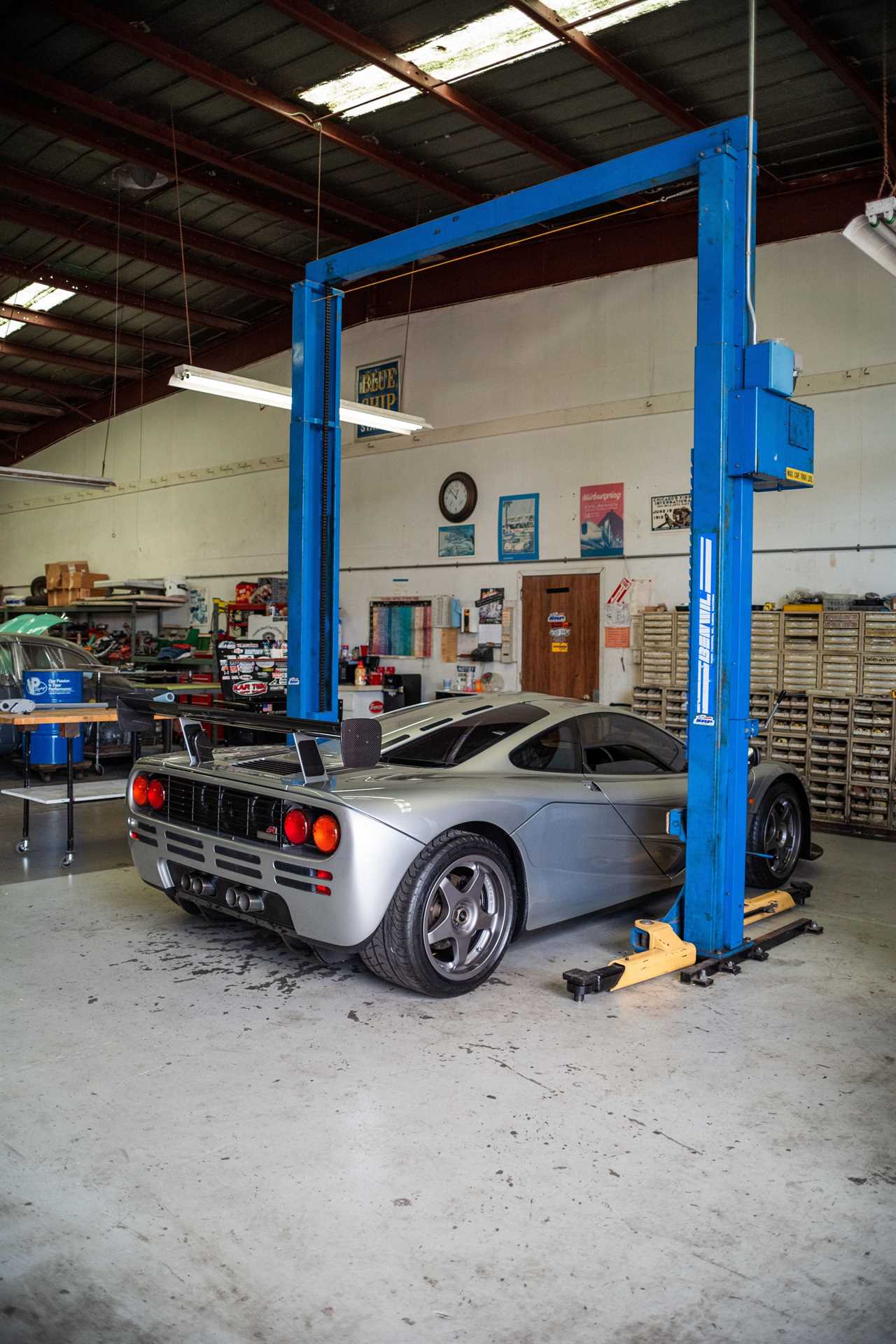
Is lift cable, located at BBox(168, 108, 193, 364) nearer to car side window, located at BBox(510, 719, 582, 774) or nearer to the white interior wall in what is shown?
the white interior wall

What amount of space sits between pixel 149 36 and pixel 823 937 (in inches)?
292

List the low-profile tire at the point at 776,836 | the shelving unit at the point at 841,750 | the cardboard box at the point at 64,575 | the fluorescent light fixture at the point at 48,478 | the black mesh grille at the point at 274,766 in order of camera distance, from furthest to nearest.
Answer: the cardboard box at the point at 64,575 → the fluorescent light fixture at the point at 48,478 → the shelving unit at the point at 841,750 → the low-profile tire at the point at 776,836 → the black mesh grille at the point at 274,766

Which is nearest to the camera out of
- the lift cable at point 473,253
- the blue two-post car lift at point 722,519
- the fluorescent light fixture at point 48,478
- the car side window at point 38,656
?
the blue two-post car lift at point 722,519

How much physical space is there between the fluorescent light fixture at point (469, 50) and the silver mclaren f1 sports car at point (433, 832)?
193 inches

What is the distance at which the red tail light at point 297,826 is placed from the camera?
3.54m

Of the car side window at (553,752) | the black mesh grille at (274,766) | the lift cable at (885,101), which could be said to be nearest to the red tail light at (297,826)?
the black mesh grille at (274,766)

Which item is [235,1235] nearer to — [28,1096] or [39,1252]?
[39,1252]

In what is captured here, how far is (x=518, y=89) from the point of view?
25.3 ft

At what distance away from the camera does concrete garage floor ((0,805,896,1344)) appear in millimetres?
2008

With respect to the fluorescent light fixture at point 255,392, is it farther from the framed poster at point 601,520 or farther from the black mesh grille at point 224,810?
the black mesh grille at point 224,810

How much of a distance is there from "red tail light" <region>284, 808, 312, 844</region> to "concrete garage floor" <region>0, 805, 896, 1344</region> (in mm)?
635

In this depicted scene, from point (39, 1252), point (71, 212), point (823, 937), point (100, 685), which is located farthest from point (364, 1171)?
point (71, 212)

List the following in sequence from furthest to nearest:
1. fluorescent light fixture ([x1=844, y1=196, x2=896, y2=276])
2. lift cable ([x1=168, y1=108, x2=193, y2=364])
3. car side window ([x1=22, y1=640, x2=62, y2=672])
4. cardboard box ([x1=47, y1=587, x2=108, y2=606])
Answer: cardboard box ([x1=47, y1=587, x2=108, y2=606]) → car side window ([x1=22, y1=640, x2=62, y2=672]) → lift cable ([x1=168, y1=108, x2=193, y2=364]) → fluorescent light fixture ([x1=844, y1=196, x2=896, y2=276])

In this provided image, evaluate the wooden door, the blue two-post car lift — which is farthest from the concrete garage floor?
the wooden door
